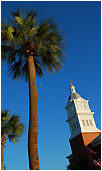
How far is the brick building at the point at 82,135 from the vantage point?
85.5 ft

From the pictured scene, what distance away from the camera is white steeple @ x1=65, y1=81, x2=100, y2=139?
105ft

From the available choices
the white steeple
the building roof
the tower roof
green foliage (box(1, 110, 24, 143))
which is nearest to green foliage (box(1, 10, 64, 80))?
green foliage (box(1, 110, 24, 143))

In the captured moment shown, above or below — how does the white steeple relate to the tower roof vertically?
below

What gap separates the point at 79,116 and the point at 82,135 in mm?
4310

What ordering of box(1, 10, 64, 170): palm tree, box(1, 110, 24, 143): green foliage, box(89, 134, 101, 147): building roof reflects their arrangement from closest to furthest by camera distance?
1. box(1, 10, 64, 170): palm tree
2. box(1, 110, 24, 143): green foliage
3. box(89, 134, 101, 147): building roof

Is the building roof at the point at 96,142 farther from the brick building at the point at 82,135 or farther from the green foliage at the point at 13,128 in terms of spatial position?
the green foliage at the point at 13,128

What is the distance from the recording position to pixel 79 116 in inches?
1304

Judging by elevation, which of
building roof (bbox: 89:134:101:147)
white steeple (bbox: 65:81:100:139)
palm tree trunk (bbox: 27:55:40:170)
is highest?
white steeple (bbox: 65:81:100:139)

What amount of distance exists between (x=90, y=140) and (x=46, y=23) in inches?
Result: 1025

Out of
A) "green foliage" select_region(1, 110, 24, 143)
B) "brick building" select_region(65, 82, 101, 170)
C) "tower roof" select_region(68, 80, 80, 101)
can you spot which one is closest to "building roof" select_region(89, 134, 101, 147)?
"brick building" select_region(65, 82, 101, 170)

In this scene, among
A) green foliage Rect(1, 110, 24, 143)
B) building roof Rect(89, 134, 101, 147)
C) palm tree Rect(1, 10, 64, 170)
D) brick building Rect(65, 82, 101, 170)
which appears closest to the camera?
palm tree Rect(1, 10, 64, 170)

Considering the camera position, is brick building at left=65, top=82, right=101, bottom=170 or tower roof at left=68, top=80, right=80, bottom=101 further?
tower roof at left=68, top=80, right=80, bottom=101

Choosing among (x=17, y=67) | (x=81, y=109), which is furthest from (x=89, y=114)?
(x=17, y=67)

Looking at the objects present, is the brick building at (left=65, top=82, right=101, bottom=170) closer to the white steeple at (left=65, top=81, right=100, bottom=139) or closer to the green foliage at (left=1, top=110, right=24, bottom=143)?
the white steeple at (left=65, top=81, right=100, bottom=139)
